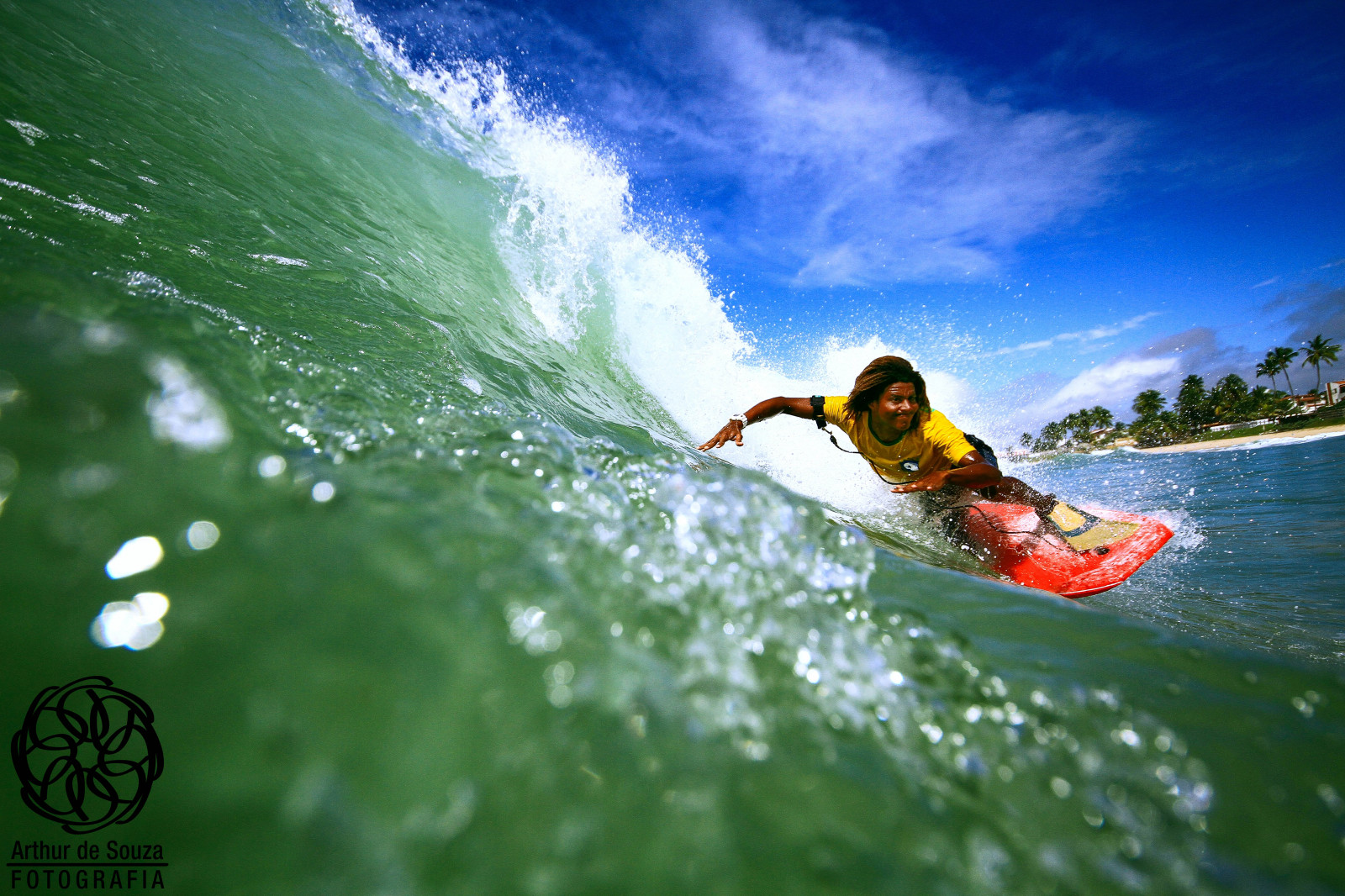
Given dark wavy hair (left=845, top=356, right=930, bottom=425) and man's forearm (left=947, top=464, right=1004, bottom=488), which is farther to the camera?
dark wavy hair (left=845, top=356, right=930, bottom=425)

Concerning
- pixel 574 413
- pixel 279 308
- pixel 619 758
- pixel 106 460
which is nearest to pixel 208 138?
pixel 279 308

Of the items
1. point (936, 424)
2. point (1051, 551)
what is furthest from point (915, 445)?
point (1051, 551)

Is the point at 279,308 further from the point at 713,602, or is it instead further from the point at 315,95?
the point at 315,95

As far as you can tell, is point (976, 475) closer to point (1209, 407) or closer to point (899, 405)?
point (899, 405)

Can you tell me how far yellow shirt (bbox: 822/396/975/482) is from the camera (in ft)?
13.2

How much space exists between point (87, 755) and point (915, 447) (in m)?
4.43

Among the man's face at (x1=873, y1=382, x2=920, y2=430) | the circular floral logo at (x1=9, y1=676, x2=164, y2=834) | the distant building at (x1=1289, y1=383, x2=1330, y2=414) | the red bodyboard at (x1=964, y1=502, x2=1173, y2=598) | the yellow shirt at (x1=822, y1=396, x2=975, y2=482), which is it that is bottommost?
the red bodyboard at (x1=964, y1=502, x2=1173, y2=598)

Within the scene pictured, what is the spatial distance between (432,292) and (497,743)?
4.69 metres

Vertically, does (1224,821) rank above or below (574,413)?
below

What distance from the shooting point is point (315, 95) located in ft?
22.8

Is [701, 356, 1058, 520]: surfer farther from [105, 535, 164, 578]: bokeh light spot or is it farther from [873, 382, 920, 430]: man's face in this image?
[105, 535, 164, 578]: bokeh light spot

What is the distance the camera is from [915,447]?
4125mm

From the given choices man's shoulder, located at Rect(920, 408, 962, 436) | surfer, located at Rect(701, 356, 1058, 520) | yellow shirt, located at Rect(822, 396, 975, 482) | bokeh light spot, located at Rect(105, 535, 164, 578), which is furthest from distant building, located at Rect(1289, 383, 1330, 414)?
bokeh light spot, located at Rect(105, 535, 164, 578)

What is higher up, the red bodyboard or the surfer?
the surfer
